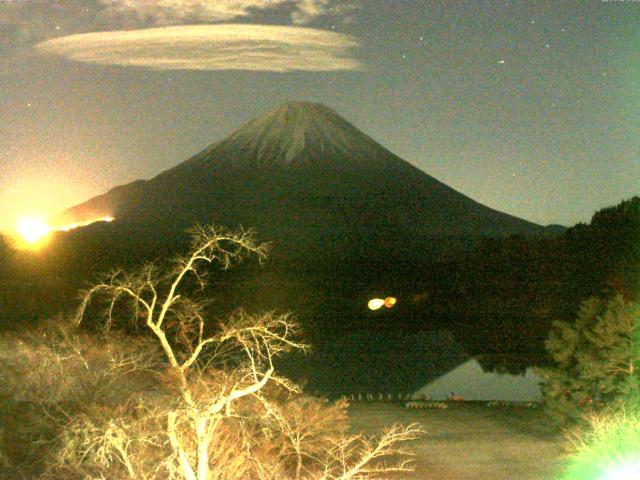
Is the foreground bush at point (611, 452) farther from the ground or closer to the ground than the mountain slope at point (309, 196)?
closer to the ground

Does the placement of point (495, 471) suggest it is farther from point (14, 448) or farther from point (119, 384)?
point (14, 448)

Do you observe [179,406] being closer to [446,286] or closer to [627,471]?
[627,471]

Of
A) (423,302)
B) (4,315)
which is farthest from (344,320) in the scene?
(4,315)

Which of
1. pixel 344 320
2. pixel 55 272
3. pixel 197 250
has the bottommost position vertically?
pixel 344 320


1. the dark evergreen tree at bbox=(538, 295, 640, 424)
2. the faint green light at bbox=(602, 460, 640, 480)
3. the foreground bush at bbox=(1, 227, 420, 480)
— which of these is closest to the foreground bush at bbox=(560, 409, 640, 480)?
the faint green light at bbox=(602, 460, 640, 480)

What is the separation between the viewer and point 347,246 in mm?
121312

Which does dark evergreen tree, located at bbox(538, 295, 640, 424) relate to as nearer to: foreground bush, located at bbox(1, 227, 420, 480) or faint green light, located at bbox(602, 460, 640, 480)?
faint green light, located at bbox(602, 460, 640, 480)

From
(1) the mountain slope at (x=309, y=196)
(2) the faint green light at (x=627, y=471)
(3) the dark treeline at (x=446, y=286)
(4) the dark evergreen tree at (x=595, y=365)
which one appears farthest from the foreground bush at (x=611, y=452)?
(1) the mountain slope at (x=309, y=196)

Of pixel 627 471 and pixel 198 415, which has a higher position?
pixel 198 415

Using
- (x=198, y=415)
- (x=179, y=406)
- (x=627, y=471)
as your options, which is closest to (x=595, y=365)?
(x=627, y=471)

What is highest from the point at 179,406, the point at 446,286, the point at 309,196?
the point at 309,196

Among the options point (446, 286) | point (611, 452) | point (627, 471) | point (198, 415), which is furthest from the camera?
point (446, 286)

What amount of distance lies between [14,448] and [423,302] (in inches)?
1794

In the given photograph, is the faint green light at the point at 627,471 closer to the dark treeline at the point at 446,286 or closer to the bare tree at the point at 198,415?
the bare tree at the point at 198,415
